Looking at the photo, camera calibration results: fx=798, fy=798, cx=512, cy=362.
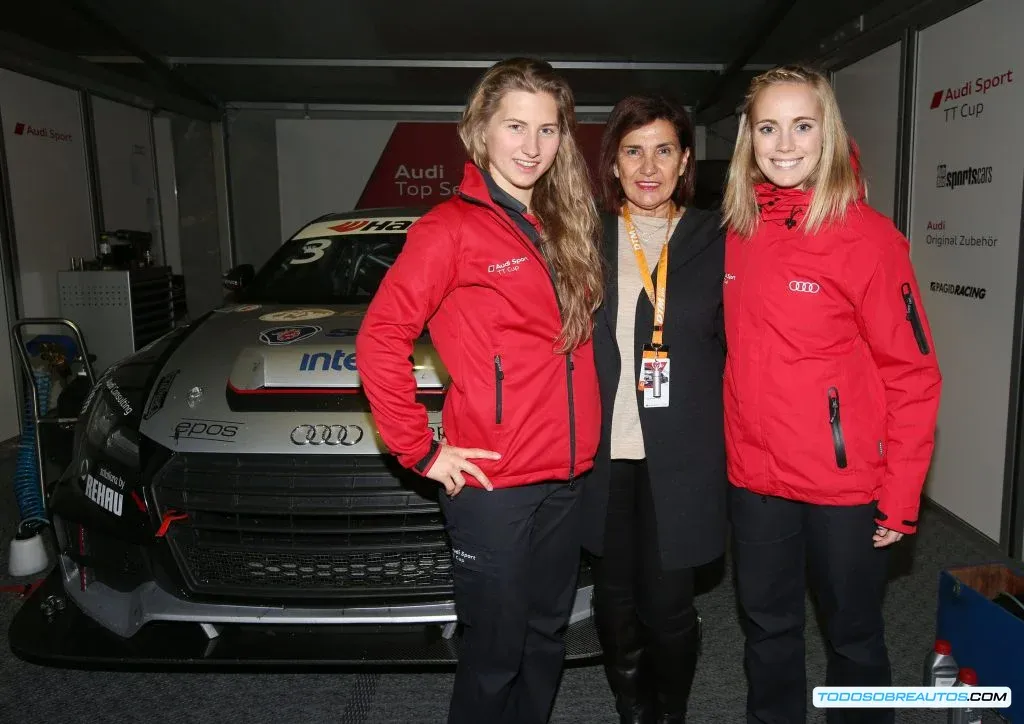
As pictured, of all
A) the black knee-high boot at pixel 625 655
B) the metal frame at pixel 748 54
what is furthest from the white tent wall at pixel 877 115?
the black knee-high boot at pixel 625 655

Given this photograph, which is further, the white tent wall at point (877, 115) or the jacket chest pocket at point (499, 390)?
the white tent wall at point (877, 115)

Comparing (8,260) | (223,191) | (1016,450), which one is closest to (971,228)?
(1016,450)

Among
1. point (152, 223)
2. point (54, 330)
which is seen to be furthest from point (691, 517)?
point (152, 223)

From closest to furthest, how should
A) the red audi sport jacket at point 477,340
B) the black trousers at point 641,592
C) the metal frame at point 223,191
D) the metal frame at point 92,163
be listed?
the red audi sport jacket at point 477,340 < the black trousers at point 641,592 < the metal frame at point 92,163 < the metal frame at point 223,191

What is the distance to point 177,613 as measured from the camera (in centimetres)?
218

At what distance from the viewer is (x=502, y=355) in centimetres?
159

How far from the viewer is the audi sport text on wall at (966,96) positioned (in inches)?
136

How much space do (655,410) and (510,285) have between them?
1.66 ft

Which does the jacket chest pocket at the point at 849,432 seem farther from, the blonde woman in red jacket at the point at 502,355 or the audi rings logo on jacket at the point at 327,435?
the audi rings logo on jacket at the point at 327,435

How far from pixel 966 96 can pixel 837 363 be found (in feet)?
8.97

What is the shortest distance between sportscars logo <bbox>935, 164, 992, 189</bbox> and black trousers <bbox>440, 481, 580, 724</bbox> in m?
2.90

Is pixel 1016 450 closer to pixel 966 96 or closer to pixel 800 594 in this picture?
pixel 966 96

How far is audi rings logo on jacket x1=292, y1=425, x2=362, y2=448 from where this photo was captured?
2.25m

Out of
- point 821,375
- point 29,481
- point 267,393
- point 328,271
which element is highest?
point 328,271
